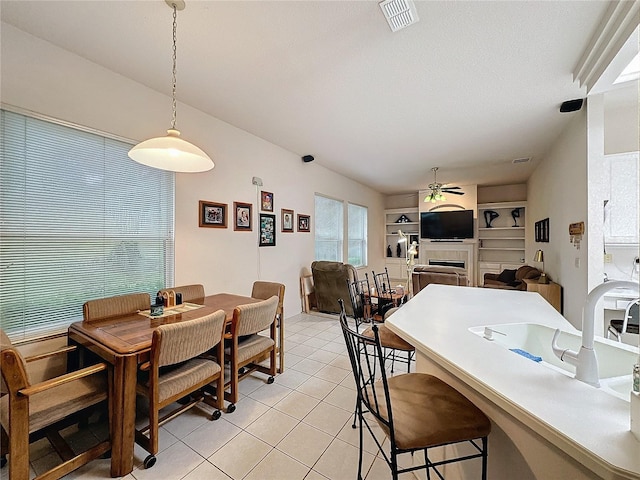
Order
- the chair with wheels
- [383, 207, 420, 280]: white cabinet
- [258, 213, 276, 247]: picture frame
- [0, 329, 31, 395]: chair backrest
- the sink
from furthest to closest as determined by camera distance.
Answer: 1. [383, 207, 420, 280]: white cabinet
2. [258, 213, 276, 247]: picture frame
3. the chair with wheels
4. [0, 329, 31, 395]: chair backrest
5. the sink

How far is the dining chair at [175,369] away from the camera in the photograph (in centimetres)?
156

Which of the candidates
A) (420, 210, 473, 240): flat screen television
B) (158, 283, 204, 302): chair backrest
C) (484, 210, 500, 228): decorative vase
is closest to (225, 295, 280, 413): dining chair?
(158, 283, 204, 302): chair backrest

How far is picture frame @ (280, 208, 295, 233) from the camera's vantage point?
443 cm

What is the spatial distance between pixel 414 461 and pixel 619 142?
3922mm

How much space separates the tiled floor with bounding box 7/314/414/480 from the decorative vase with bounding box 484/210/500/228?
669 centimetres

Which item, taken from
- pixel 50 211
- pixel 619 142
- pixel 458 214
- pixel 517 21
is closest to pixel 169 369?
pixel 50 211

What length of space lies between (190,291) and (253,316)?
1.06m

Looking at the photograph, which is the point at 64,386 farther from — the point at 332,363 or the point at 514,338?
the point at 514,338

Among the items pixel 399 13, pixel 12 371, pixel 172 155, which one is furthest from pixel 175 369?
pixel 399 13

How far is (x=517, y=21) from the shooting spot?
1.79 metres

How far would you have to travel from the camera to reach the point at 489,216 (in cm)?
730

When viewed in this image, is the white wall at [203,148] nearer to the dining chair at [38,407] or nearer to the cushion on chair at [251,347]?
the cushion on chair at [251,347]

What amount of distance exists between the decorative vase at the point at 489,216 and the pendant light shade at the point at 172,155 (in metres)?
7.56

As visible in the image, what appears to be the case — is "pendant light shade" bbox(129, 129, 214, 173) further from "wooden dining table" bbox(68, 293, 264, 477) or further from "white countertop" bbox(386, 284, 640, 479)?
"white countertop" bbox(386, 284, 640, 479)
